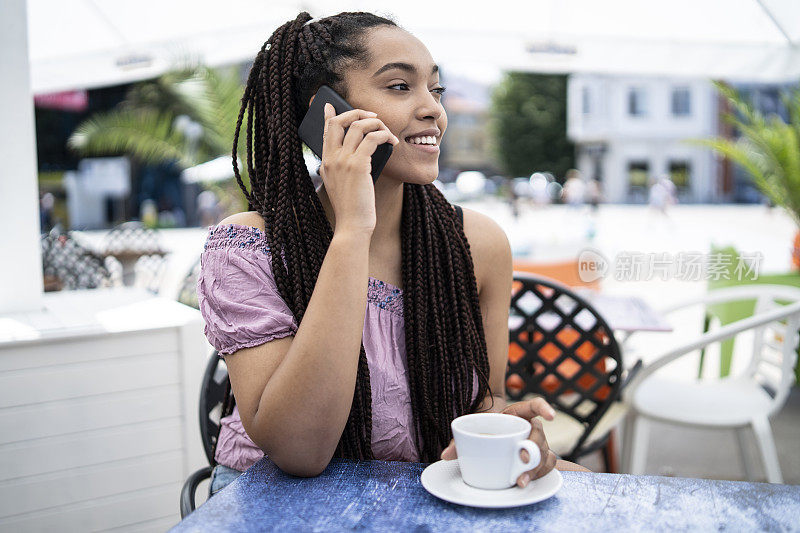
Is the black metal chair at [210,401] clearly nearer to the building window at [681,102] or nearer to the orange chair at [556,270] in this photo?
the orange chair at [556,270]

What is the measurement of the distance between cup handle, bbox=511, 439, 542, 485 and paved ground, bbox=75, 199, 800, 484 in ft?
9.99

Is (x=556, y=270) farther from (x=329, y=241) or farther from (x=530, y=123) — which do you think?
(x=530, y=123)

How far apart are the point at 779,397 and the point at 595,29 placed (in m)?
3.18

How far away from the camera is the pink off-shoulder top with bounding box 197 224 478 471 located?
4.27ft

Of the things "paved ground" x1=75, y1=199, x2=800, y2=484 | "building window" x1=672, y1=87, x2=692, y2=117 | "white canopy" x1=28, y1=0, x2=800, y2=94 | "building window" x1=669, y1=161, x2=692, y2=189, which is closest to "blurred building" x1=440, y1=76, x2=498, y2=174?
"building window" x1=672, y1=87, x2=692, y2=117

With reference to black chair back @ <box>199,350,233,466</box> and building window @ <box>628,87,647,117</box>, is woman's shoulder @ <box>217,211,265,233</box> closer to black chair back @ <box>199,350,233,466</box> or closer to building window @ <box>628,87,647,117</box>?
black chair back @ <box>199,350,233,466</box>

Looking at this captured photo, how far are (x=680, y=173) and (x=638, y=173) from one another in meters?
2.24

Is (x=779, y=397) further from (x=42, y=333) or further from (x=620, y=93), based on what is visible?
(x=620, y=93)

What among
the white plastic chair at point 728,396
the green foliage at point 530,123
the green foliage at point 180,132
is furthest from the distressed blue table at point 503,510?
the green foliage at point 530,123

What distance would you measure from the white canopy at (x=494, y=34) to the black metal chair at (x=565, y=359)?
287 cm

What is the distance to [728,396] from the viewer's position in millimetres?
3135

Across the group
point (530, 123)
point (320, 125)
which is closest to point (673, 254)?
point (320, 125)

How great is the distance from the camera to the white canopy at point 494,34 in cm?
488

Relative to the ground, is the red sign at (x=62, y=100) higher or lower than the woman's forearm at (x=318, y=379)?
higher
